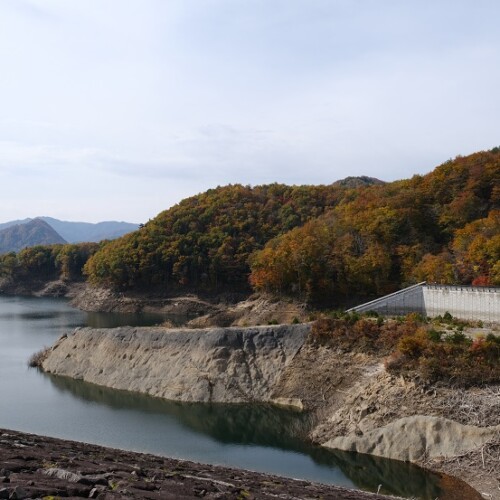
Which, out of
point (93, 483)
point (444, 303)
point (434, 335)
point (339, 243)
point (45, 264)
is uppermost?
point (339, 243)

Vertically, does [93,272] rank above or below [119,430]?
above

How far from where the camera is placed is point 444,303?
46.0 metres

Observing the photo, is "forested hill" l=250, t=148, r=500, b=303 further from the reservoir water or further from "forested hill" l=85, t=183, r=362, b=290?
the reservoir water

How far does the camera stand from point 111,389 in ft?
139

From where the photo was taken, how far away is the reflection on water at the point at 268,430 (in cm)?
2608

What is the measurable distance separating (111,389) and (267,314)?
92.1 feet

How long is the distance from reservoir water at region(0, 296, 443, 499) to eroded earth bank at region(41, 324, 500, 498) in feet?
3.39

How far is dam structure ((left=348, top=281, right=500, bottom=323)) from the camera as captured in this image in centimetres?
4169

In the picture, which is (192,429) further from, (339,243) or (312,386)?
(339,243)

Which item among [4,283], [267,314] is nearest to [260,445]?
[267,314]

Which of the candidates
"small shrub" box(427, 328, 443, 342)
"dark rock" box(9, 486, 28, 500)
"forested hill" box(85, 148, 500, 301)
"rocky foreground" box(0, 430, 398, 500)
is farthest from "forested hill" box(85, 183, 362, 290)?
"dark rock" box(9, 486, 28, 500)

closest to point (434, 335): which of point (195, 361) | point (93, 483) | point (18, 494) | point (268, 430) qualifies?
point (268, 430)

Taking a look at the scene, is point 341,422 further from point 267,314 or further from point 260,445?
point 267,314

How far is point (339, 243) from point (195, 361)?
1241 inches
